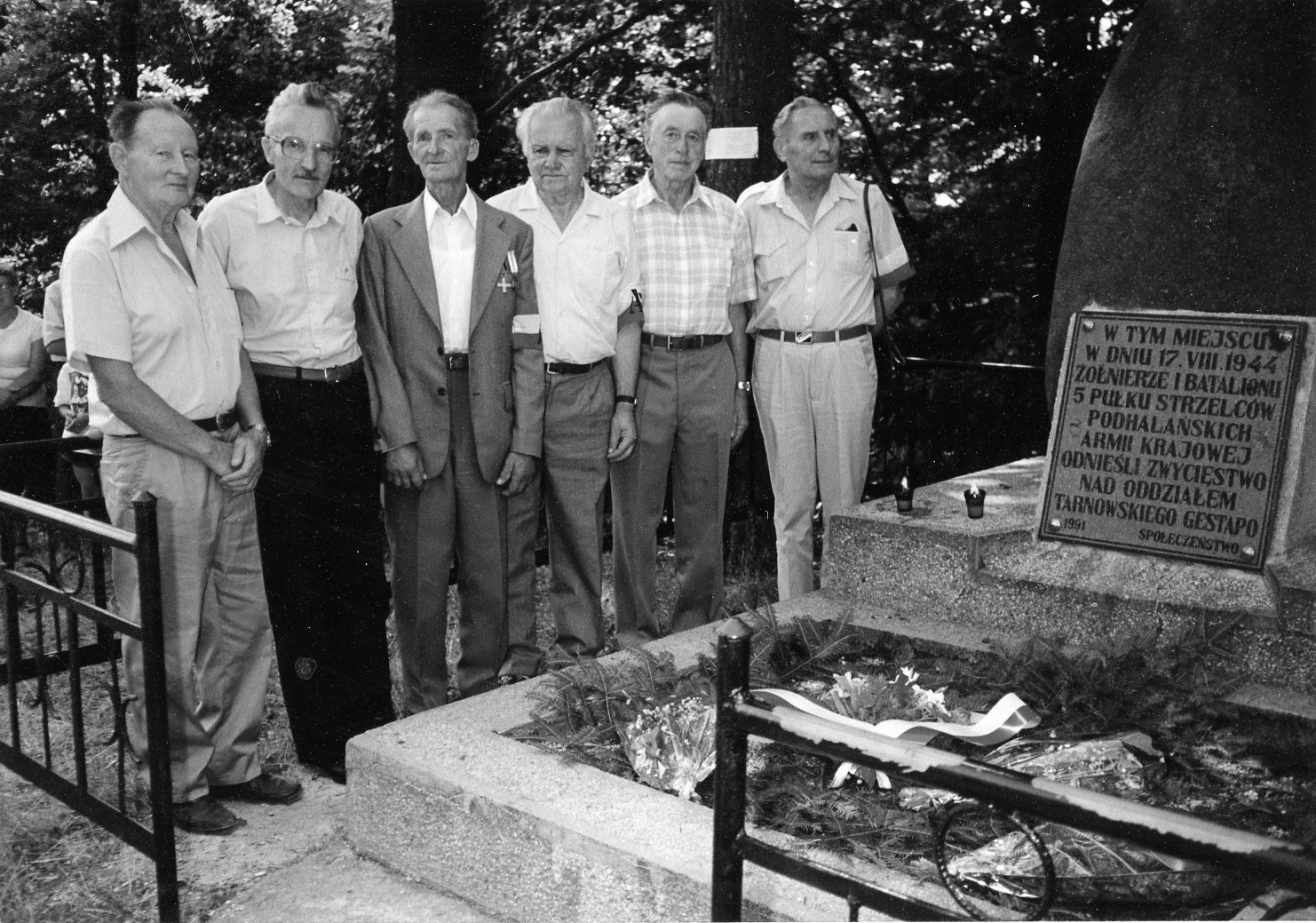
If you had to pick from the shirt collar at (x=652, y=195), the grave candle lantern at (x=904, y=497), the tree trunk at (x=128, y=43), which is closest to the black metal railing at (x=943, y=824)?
the grave candle lantern at (x=904, y=497)

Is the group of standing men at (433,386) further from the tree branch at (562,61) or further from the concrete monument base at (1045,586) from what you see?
the tree branch at (562,61)

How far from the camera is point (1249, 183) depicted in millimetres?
4363

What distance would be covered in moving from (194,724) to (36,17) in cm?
1062

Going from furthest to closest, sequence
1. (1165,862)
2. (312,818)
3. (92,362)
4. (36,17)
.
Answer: (36,17) < (312,818) < (92,362) < (1165,862)

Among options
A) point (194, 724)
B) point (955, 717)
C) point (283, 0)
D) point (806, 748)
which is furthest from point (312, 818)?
point (283, 0)

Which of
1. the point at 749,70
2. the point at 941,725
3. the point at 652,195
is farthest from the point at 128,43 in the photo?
the point at 941,725

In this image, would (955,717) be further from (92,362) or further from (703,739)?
(92,362)

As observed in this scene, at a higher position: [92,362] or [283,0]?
[283,0]

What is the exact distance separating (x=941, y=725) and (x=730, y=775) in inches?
52.5

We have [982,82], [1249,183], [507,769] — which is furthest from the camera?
[982,82]

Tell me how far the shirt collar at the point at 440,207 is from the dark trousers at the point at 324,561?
2.00 ft

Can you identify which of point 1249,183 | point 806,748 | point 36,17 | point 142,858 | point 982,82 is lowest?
point 142,858

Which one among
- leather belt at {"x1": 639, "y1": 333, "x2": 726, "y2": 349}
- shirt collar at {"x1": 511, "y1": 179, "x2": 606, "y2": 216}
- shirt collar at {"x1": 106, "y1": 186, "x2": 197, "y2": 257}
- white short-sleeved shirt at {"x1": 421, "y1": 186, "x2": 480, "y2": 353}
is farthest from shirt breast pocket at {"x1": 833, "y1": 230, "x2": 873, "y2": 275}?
shirt collar at {"x1": 106, "y1": 186, "x2": 197, "y2": 257}

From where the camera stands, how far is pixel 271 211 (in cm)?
393
